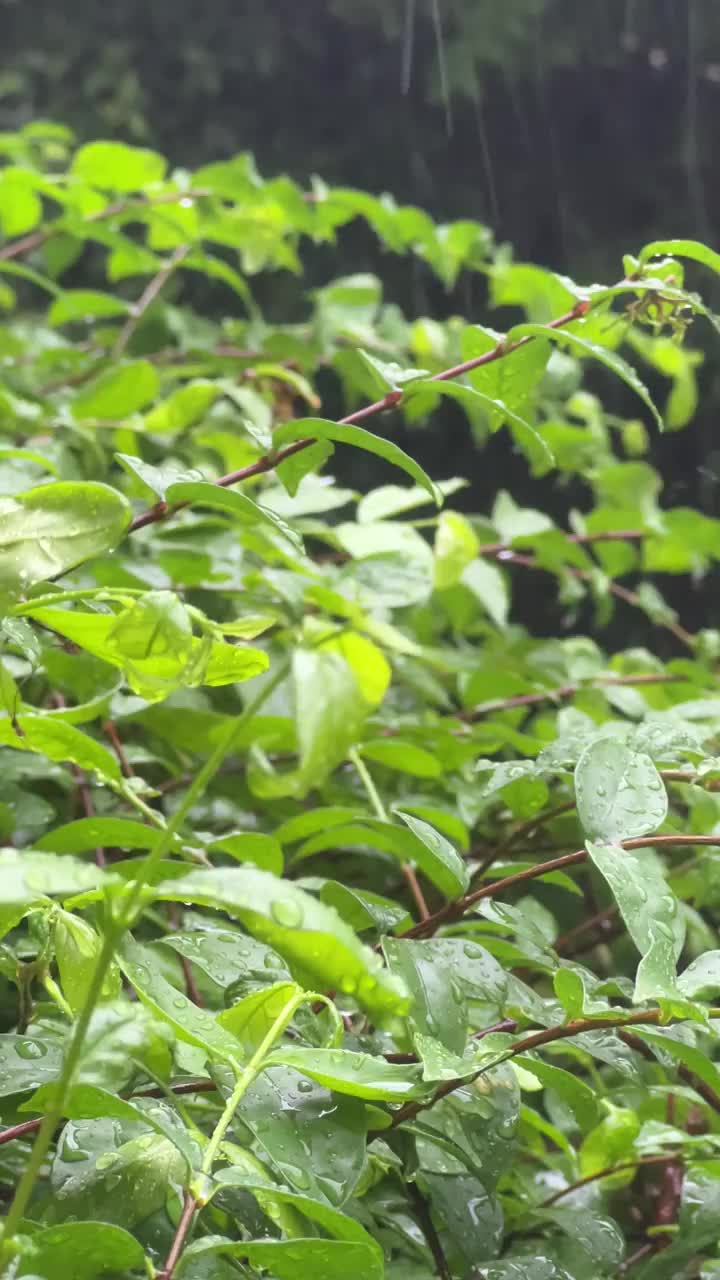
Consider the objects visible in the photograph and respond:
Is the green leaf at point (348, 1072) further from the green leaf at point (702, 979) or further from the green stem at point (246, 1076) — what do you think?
the green leaf at point (702, 979)

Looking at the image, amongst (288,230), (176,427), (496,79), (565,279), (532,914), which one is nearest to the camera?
(565,279)

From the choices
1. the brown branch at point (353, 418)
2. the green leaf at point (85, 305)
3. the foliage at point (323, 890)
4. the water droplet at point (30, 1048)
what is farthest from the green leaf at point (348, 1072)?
the green leaf at point (85, 305)

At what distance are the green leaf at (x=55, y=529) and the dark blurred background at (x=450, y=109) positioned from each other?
53.3 inches

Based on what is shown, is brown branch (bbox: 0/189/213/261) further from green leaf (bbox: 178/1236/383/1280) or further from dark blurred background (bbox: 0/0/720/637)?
green leaf (bbox: 178/1236/383/1280)

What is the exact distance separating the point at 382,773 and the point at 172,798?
0.56 feet

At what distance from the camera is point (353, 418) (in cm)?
49

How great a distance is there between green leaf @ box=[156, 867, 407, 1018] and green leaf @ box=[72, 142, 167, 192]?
92cm

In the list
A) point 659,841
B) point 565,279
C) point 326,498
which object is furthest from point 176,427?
point 659,841

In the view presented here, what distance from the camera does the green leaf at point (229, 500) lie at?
15.7 inches

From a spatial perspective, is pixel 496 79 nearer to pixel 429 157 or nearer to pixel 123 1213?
pixel 429 157

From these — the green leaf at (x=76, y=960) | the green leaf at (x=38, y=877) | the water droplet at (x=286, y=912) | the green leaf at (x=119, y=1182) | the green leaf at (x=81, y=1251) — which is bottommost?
the green leaf at (x=119, y=1182)

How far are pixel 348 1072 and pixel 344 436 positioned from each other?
24 centimetres

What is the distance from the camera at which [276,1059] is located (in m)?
0.34

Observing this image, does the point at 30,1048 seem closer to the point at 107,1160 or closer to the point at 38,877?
the point at 107,1160
